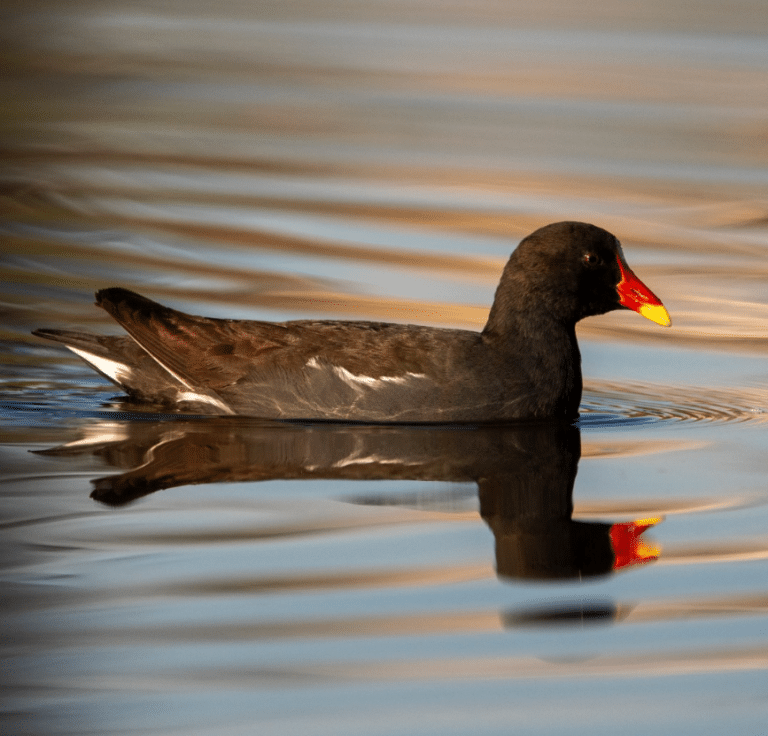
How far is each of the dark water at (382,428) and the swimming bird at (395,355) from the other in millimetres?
171

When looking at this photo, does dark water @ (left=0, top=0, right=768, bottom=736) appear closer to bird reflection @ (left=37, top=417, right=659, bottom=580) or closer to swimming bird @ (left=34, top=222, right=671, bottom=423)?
bird reflection @ (left=37, top=417, right=659, bottom=580)

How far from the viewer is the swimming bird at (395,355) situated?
771 centimetres

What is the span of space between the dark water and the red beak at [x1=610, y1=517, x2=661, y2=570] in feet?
0.13

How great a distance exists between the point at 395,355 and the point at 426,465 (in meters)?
0.89

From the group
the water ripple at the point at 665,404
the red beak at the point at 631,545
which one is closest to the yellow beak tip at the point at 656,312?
the water ripple at the point at 665,404

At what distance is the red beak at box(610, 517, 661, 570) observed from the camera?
564 centimetres

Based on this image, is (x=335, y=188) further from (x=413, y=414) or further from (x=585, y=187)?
(x=413, y=414)

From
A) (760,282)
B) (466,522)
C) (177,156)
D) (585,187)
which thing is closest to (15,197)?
(177,156)

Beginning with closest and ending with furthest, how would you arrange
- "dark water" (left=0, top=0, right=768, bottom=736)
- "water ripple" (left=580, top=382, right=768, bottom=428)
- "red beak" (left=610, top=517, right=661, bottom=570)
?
"dark water" (left=0, top=0, right=768, bottom=736) → "red beak" (left=610, top=517, right=661, bottom=570) → "water ripple" (left=580, top=382, right=768, bottom=428)

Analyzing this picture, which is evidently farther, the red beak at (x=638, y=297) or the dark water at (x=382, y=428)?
the red beak at (x=638, y=297)

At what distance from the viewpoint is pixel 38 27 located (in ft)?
Answer: 65.3

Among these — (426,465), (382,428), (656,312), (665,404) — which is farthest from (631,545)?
(665,404)

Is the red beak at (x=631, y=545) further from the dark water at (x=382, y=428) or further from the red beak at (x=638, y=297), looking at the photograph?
the red beak at (x=638, y=297)

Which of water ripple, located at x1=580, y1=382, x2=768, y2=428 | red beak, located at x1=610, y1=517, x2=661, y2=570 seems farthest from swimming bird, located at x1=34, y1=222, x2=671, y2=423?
red beak, located at x1=610, y1=517, x2=661, y2=570
